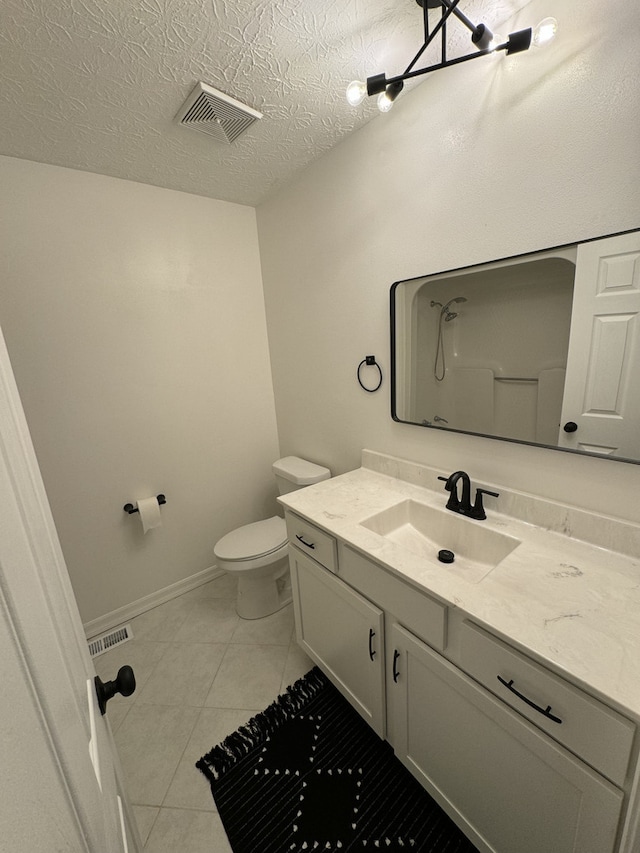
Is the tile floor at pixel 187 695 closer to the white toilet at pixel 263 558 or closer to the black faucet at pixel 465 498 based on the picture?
the white toilet at pixel 263 558

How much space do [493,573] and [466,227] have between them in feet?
3.81

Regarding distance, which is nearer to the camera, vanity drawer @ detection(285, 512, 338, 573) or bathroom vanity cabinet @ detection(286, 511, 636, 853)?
bathroom vanity cabinet @ detection(286, 511, 636, 853)

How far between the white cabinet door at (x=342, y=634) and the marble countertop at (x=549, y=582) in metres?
0.24

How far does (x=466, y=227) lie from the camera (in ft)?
4.16

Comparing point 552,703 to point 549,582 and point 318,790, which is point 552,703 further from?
point 318,790

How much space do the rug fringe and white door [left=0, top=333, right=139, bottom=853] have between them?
2.75 feet

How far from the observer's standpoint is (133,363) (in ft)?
6.29

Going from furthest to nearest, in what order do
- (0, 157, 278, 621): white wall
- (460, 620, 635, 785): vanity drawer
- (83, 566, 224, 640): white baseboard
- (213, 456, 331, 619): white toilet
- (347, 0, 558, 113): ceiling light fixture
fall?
(83, 566, 224, 640): white baseboard
(213, 456, 331, 619): white toilet
(0, 157, 278, 621): white wall
(347, 0, 558, 113): ceiling light fixture
(460, 620, 635, 785): vanity drawer

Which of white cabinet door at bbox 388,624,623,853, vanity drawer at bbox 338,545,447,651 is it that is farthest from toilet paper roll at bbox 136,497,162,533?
white cabinet door at bbox 388,624,623,853

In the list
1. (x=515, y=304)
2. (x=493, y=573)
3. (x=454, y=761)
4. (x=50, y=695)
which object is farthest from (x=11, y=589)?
(x=515, y=304)

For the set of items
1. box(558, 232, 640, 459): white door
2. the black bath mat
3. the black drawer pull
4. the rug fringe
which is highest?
box(558, 232, 640, 459): white door

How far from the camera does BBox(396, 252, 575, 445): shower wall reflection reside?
3.68 ft

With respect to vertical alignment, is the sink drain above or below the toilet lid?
above

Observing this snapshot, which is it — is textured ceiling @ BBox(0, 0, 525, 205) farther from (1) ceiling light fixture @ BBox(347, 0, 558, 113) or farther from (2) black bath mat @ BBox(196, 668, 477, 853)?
(2) black bath mat @ BBox(196, 668, 477, 853)
